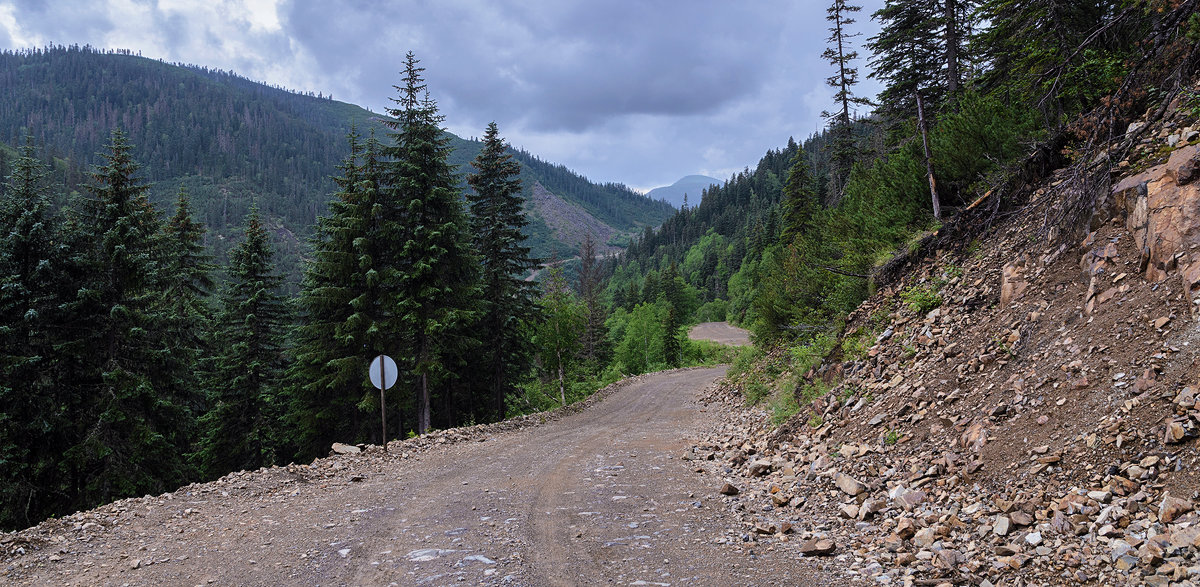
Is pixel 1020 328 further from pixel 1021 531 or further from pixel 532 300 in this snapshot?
pixel 532 300

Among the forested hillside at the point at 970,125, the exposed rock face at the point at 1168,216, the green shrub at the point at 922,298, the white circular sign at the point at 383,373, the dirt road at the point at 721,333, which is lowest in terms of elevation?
the dirt road at the point at 721,333

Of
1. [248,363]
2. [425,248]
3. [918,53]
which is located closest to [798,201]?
[918,53]

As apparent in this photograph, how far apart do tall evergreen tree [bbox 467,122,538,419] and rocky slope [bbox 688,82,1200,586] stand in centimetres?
1468

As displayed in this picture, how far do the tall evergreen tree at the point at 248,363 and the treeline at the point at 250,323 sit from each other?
9 cm

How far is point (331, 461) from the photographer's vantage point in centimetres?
1165

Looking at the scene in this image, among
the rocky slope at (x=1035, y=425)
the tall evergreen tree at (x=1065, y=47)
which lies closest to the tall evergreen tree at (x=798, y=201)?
the tall evergreen tree at (x=1065, y=47)

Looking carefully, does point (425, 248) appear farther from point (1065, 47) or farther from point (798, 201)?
point (798, 201)

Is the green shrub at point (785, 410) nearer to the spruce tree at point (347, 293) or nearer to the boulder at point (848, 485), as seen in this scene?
the boulder at point (848, 485)

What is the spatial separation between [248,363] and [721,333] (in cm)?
5257

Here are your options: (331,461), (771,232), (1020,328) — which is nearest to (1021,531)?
(1020,328)

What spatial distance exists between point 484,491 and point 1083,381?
812 centimetres

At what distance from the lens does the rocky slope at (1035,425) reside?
4.24 meters

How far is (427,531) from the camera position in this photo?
686cm

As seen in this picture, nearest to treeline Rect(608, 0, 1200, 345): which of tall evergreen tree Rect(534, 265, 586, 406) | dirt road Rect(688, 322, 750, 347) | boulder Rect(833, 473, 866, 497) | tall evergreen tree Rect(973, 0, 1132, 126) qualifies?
tall evergreen tree Rect(973, 0, 1132, 126)
